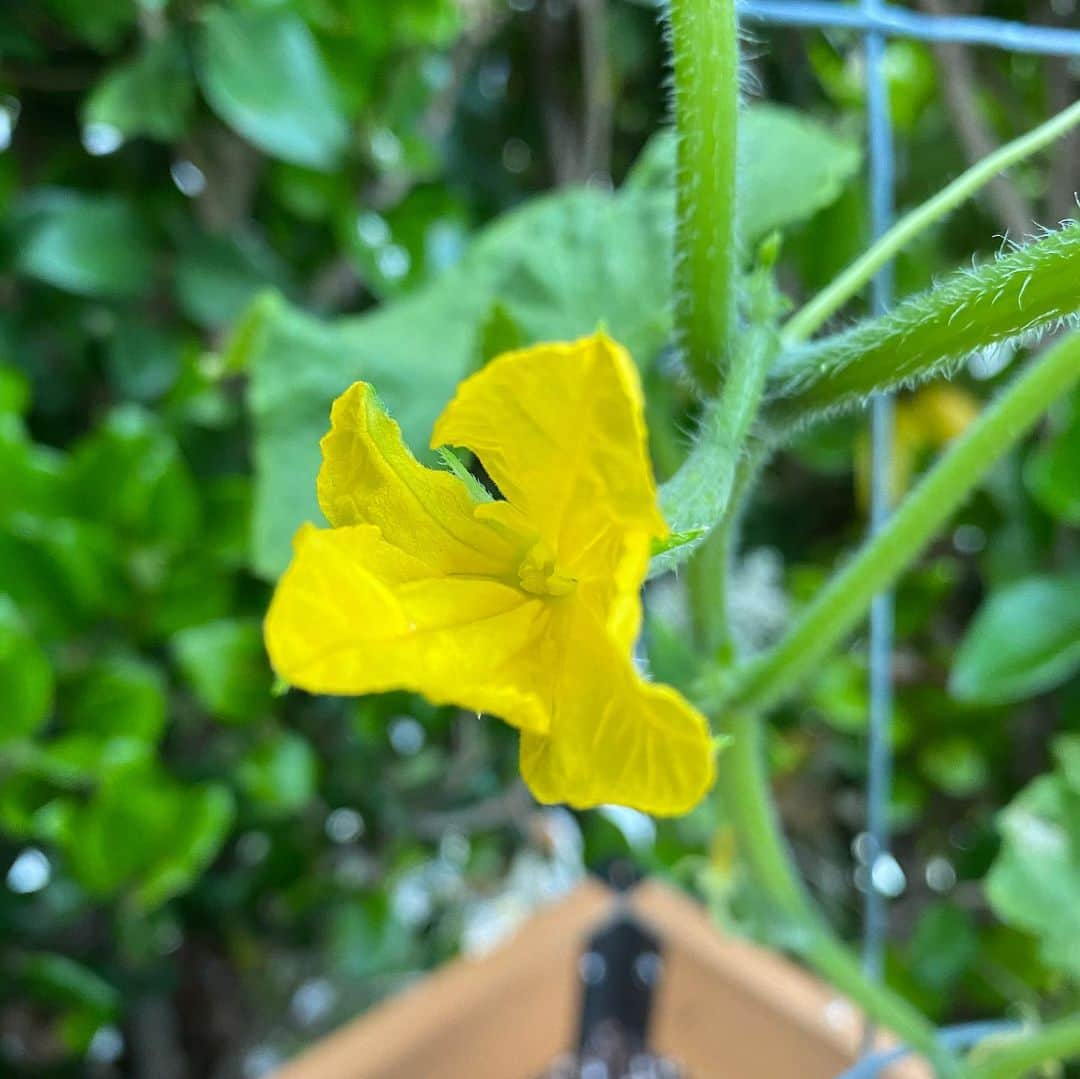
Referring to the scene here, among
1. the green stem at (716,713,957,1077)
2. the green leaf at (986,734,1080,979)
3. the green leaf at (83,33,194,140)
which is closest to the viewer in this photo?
the green stem at (716,713,957,1077)

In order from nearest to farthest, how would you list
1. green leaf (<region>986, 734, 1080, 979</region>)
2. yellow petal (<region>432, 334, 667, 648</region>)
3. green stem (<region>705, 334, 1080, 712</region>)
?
yellow petal (<region>432, 334, 667, 648</region>)
green stem (<region>705, 334, 1080, 712</region>)
green leaf (<region>986, 734, 1080, 979</region>)

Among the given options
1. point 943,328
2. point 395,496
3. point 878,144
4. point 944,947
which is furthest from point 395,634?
point 944,947

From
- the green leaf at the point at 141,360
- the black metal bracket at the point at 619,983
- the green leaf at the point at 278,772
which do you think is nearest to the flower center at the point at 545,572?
the green leaf at the point at 278,772

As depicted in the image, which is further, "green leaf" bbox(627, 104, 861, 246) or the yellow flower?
"green leaf" bbox(627, 104, 861, 246)

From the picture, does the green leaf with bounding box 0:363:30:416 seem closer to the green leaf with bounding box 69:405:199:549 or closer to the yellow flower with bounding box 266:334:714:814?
the green leaf with bounding box 69:405:199:549

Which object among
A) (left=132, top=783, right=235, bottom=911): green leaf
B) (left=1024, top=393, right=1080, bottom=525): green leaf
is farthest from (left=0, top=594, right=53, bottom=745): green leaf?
(left=1024, top=393, right=1080, bottom=525): green leaf

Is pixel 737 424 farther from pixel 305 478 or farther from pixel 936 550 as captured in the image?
pixel 936 550
